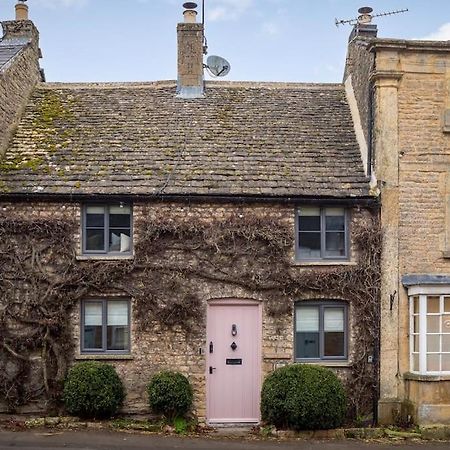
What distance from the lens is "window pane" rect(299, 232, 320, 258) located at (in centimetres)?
1731

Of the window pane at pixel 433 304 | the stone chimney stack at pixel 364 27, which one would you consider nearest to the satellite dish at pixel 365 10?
the stone chimney stack at pixel 364 27

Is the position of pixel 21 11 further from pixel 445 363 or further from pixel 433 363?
pixel 445 363

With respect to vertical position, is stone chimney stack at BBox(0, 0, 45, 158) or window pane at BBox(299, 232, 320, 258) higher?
stone chimney stack at BBox(0, 0, 45, 158)

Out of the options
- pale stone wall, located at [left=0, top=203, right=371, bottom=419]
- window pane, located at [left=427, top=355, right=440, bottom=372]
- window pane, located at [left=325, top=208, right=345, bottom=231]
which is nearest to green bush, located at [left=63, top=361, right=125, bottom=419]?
pale stone wall, located at [left=0, top=203, right=371, bottom=419]

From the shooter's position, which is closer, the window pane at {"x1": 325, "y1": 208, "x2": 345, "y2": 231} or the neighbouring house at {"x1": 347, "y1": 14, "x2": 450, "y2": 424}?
the neighbouring house at {"x1": 347, "y1": 14, "x2": 450, "y2": 424}

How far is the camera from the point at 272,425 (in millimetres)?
15969

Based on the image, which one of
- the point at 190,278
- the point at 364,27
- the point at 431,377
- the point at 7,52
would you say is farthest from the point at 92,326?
the point at 364,27

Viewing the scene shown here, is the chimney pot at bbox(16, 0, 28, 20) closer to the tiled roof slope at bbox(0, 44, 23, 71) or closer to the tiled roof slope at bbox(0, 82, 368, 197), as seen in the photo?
the tiled roof slope at bbox(0, 44, 23, 71)

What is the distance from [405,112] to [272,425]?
7854 millimetres

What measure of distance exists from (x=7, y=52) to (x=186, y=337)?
32.4ft

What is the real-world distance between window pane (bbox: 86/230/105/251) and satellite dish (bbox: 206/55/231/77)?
7.34 m

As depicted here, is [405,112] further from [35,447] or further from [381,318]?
[35,447]

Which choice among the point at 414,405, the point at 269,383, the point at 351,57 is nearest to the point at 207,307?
the point at 269,383

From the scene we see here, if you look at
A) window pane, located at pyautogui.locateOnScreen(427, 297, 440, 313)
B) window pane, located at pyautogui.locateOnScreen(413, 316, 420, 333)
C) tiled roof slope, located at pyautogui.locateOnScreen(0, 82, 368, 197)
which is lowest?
window pane, located at pyautogui.locateOnScreen(413, 316, 420, 333)
